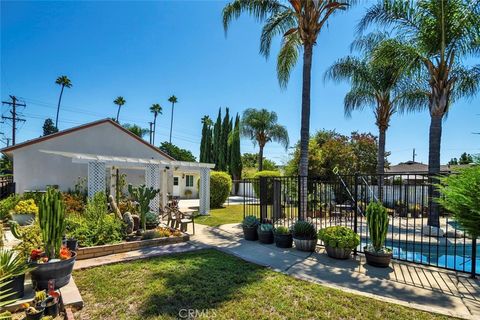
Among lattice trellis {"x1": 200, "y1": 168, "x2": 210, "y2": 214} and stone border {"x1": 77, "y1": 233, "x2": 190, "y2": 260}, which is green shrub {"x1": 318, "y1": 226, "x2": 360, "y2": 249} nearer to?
stone border {"x1": 77, "y1": 233, "x2": 190, "y2": 260}

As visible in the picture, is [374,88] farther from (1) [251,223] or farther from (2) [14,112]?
(2) [14,112]

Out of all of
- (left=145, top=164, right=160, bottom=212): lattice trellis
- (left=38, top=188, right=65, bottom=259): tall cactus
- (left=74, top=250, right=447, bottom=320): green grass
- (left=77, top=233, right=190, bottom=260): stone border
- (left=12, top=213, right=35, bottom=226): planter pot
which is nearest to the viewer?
(left=74, top=250, right=447, bottom=320): green grass

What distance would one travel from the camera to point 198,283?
4.81 meters

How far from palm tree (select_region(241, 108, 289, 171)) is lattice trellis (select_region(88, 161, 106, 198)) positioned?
66.4ft

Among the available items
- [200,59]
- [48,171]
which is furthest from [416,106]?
[48,171]

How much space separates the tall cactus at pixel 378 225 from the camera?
5875mm

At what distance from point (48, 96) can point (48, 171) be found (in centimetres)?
2946

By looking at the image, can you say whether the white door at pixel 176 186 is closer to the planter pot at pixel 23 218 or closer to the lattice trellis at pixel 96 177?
the lattice trellis at pixel 96 177

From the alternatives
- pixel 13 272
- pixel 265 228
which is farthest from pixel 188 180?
pixel 13 272

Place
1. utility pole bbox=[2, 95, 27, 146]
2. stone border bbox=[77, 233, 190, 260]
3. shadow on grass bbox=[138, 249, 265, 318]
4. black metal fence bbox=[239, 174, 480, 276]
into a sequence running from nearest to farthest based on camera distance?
shadow on grass bbox=[138, 249, 265, 318] → black metal fence bbox=[239, 174, 480, 276] → stone border bbox=[77, 233, 190, 260] → utility pole bbox=[2, 95, 27, 146]

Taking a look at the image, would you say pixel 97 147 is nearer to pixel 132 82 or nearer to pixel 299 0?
pixel 132 82

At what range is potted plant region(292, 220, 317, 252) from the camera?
23.2 ft

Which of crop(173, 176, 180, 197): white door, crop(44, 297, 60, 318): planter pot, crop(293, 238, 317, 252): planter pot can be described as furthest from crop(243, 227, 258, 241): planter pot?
crop(173, 176, 180, 197): white door

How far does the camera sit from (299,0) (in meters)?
8.38
